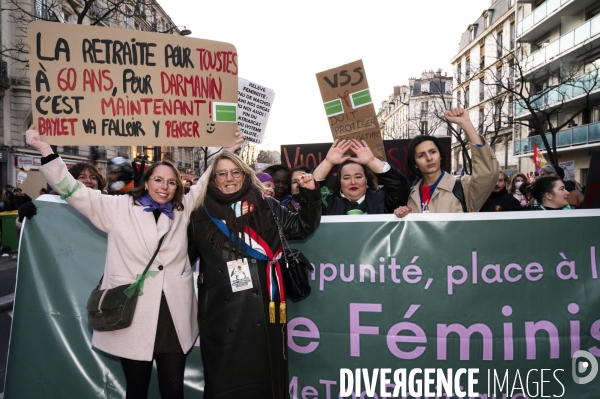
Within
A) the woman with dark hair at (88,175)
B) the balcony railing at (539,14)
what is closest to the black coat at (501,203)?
the woman with dark hair at (88,175)

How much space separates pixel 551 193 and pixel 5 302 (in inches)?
272

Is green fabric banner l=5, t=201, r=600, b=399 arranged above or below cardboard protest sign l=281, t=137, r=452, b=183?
below

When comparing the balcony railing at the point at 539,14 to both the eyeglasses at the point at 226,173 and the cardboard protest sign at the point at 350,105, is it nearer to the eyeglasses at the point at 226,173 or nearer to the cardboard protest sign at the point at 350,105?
the cardboard protest sign at the point at 350,105

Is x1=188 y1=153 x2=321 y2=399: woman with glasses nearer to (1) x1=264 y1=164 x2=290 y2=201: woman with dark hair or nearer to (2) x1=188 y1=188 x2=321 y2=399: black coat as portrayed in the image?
(2) x1=188 y1=188 x2=321 y2=399: black coat

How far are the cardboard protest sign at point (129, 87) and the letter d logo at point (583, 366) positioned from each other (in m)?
2.67

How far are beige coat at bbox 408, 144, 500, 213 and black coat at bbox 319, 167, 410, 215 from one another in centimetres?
10

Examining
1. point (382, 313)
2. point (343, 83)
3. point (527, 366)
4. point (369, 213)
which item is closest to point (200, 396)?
point (382, 313)

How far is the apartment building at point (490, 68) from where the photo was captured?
36250 millimetres

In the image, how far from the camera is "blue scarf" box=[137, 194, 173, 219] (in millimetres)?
2781

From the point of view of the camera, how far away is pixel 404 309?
123 inches

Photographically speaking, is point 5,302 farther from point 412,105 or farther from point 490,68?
point 412,105

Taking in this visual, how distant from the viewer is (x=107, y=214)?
110 inches

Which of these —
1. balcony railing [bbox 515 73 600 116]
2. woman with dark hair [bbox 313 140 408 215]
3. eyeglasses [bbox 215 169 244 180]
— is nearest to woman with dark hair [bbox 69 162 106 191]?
eyeglasses [bbox 215 169 244 180]

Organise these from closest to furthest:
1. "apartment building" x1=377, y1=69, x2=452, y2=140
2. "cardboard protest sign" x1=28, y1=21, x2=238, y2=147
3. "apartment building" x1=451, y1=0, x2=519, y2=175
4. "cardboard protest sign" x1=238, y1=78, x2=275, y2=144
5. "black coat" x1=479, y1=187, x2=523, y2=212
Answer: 1. "cardboard protest sign" x1=28, y1=21, x2=238, y2=147
2. "black coat" x1=479, y1=187, x2=523, y2=212
3. "cardboard protest sign" x1=238, y1=78, x2=275, y2=144
4. "apartment building" x1=451, y1=0, x2=519, y2=175
5. "apartment building" x1=377, y1=69, x2=452, y2=140
